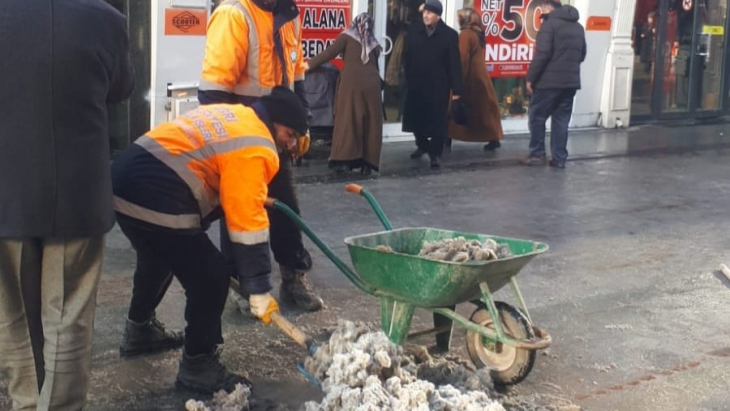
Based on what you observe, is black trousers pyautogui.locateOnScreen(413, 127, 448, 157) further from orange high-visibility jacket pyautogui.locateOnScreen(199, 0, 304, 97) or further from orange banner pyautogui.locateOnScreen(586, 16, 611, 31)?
orange high-visibility jacket pyautogui.locateOnScreen(199, 0, 304, 97)

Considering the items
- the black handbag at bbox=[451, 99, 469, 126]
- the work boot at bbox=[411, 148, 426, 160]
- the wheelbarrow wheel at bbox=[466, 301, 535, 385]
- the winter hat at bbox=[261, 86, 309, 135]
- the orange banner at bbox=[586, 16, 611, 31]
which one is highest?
the orange banner at bbox=[586, 16, 611, 31]

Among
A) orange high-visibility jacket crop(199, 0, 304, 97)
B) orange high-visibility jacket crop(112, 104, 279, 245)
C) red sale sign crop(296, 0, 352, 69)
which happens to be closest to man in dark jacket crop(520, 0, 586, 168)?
red sale sign crop(296, 0, 352, 69)

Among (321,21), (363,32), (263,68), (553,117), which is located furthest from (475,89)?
(263,68)

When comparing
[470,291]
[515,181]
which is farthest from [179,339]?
[515,181]

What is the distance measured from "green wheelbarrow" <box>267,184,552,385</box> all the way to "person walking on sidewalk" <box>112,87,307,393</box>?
29 cm

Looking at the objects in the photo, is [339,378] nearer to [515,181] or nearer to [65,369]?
[65,369]

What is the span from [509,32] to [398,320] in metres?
10.1

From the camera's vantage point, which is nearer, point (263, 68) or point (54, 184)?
point (54, 184)

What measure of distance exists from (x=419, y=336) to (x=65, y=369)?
185 centimetres

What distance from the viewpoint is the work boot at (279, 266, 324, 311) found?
238 inches

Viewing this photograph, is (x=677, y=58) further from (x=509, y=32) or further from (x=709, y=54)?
(x=509, y=32)

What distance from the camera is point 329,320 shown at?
5930mm

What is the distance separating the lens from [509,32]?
14.3 m

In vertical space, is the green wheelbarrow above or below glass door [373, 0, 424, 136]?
below
